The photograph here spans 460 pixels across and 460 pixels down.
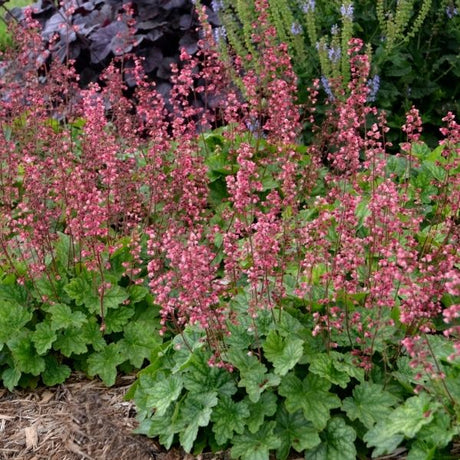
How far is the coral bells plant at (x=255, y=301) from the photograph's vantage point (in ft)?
9.53

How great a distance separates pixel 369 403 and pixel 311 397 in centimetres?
22

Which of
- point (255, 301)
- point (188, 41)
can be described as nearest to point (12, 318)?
point (255, 301)

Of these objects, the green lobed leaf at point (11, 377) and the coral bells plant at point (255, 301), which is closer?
the coral bells plant at point (255, 301)

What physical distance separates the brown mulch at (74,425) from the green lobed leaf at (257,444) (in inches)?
7.2

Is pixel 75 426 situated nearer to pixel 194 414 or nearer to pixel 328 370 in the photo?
pixel 194 414

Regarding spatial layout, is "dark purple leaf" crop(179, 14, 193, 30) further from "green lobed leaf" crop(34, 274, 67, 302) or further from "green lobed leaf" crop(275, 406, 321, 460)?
"green lobed leaf" crop(275, 406, 321, 460)

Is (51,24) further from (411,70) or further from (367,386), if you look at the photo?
(367,386)

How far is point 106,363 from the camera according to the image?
3639 mm

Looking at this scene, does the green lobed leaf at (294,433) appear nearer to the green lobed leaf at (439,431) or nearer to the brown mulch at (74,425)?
the brown mulch at (74,425)

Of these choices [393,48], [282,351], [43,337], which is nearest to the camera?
[282,351]

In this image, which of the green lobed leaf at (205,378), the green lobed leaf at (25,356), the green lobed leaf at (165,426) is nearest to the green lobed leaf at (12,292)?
the green lobed leaf at (25,356)

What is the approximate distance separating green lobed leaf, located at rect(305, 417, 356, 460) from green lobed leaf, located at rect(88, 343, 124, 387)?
1087mm

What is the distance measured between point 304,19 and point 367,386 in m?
3.31

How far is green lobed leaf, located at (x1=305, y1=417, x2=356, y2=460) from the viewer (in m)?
2.86
